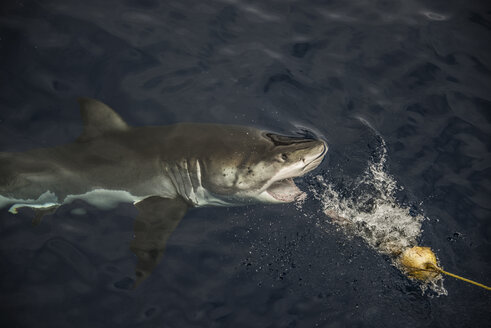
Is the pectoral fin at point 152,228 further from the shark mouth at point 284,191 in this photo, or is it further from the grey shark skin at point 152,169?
the shark mouth at point 284,191

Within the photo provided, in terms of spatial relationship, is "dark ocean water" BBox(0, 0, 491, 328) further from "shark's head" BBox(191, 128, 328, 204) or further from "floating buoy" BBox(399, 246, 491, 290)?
"shark's head" BBox(191, 128, 328, 204)

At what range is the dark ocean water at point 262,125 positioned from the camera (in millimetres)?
3494

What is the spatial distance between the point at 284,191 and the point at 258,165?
1.55ft

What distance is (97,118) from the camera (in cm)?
351

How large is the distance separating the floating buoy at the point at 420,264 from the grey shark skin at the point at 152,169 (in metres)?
1.14

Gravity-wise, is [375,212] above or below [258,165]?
below

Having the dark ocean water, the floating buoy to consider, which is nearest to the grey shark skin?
the dark ocean water

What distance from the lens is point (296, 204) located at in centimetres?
402

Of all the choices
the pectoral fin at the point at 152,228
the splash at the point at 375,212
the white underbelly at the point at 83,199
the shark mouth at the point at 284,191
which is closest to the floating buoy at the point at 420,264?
the splash at the point at 375,212

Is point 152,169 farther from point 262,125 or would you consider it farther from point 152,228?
point 262,125

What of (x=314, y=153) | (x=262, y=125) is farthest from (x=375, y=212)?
(x=262, y=125)

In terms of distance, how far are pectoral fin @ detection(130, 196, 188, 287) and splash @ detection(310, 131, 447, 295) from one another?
1.52 meters

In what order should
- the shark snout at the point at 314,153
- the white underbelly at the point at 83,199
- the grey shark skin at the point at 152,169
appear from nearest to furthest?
1. the shark snout at the point at 314,153
2. the grey shark skin at the point at 152,169
3. the white underbelly at the point at 83,199

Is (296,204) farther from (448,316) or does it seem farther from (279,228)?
(448,316)
